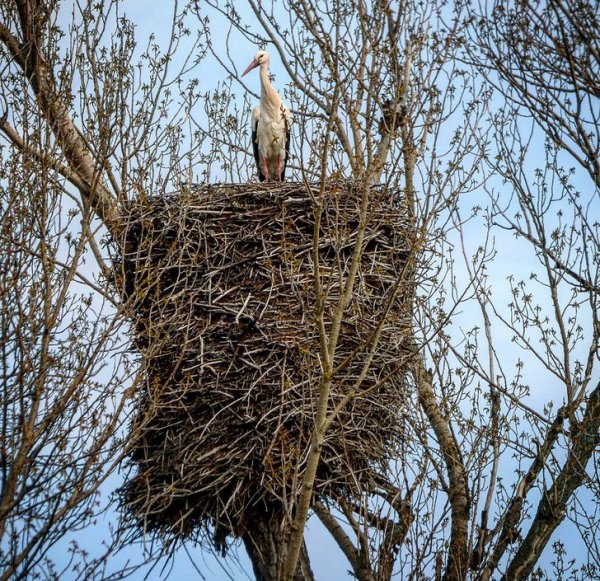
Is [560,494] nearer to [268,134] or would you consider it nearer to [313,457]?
[313,457]

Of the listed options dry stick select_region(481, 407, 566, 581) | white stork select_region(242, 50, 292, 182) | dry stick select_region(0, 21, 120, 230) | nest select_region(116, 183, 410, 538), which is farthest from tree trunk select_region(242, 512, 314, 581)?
white stork select_region(242, 50, 292, 182)

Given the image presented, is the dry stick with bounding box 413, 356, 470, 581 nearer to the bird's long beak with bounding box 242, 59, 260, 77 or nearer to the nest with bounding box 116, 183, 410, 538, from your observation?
the nest with bounding box 116, 183, 410, 538

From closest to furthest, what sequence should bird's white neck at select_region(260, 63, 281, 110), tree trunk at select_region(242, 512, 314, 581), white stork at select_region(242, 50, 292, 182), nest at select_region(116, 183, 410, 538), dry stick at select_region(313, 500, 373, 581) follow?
nest at select_region(116, 183, 410, 538) < tree trunk at select_region(242, 512, 314, 581) < dry stick at select_region(313, 500, 373, 581) < white stork at select_region(242, 50, 292, 182) < bird's white neck at select_region(260, 63, 281, 110)

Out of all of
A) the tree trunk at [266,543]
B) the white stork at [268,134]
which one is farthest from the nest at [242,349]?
the white stork at [268,134]

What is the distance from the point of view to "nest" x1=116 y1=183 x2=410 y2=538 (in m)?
6.19

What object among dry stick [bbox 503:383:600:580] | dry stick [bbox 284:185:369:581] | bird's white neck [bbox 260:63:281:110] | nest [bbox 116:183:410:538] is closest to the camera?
dry stick [bbox 284:185:369:581]

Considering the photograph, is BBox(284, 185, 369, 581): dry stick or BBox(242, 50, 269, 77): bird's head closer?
BBox(284, 185, 369, 581): dry stick

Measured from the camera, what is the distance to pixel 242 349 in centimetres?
643

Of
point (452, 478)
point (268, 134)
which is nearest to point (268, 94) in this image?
point (268, 134)

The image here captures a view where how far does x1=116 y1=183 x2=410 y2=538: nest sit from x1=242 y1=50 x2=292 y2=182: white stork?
6.77 feet

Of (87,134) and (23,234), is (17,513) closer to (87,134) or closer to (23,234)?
(23,234)

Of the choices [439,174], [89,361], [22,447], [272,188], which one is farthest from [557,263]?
[22,447]

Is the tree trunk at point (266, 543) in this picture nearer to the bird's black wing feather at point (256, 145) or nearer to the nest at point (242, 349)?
the nest at point (242, 349)

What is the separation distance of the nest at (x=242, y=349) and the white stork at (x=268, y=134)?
6.77ft
